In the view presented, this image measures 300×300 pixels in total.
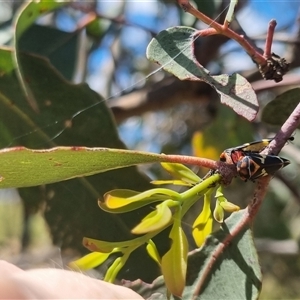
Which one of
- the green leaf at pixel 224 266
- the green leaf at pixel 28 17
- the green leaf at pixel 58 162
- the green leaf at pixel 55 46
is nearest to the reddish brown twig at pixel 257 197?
the green leaf at pixel 224 266

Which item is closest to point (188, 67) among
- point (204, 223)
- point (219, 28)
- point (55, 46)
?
point (219, 28)

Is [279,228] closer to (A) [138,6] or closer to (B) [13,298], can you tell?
(A) [138,6]

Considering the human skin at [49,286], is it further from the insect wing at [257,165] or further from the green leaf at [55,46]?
the green leaf at [55,46]

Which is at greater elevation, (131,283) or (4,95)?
(4,95)

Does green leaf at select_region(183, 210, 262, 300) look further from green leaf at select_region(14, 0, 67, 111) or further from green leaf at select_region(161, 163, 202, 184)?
green leaf at select_region(14, 0, 67, 111)

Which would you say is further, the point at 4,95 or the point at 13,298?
the point at 4,95

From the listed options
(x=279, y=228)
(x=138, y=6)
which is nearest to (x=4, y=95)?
(x=138, y=6)

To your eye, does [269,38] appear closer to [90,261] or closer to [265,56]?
[265,56]
